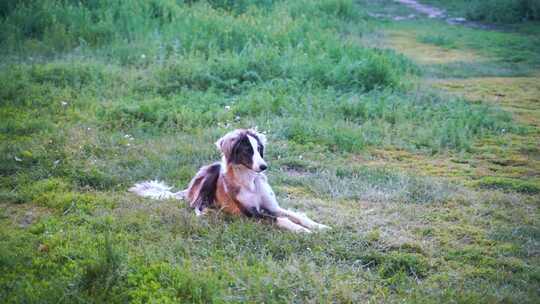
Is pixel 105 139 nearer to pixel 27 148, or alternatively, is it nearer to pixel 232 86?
pixel 27 148

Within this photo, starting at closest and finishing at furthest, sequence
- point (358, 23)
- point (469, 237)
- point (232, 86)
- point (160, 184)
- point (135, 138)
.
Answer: point (469, 237)
point (160, 184)
point (135, 138)
point (232, 86)
point (358, 23)

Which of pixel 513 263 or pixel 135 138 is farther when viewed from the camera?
pixel 135 138

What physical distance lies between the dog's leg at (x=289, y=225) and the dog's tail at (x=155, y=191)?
4.12 feet

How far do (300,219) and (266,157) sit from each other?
214cm

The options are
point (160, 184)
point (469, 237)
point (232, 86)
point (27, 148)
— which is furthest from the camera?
point (232, 86)

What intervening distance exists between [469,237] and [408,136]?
325 centimetres

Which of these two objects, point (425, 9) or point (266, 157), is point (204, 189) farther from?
point (425, 9)

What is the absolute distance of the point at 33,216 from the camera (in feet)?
21.2

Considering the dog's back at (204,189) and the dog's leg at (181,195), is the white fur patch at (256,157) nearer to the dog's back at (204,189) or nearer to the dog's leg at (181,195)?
the dog's back at (204,189)

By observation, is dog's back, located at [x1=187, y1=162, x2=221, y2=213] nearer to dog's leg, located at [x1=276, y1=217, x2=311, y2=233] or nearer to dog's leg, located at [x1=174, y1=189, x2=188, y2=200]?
dog's leg, located at [x1=174, y1=189, x2=188, y2=200]

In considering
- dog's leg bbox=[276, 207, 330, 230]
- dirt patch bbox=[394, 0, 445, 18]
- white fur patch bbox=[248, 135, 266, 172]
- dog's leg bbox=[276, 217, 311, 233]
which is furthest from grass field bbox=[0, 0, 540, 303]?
dirt patch bbox=[394, 0, 445, 18]

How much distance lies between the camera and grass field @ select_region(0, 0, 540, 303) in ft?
16.9

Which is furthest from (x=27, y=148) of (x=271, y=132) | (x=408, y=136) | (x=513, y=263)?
(x=513, y=263)

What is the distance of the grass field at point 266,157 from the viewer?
5145 mm
